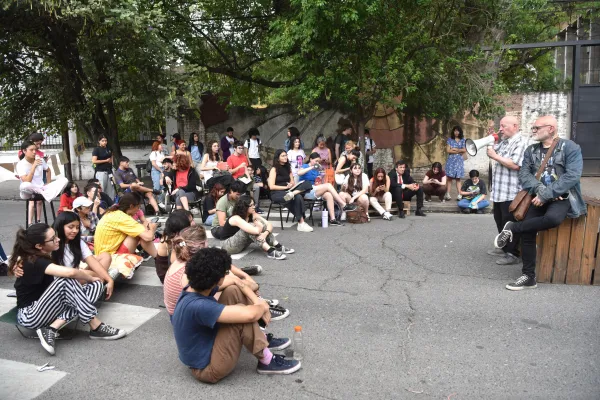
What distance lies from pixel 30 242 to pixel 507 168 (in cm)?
568

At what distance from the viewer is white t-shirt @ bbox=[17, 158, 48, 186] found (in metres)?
9.69

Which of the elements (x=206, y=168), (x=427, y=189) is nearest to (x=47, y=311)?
(x=206, y=168)

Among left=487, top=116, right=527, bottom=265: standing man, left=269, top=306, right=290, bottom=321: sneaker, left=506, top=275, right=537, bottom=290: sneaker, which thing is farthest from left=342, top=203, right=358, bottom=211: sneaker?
left=269, top=306, right=290, bottom=321: sneaker

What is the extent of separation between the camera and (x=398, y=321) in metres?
5.57

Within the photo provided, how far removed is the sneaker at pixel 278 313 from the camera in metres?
5.71

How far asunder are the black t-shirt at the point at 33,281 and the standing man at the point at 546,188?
494 cm

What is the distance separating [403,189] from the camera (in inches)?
457

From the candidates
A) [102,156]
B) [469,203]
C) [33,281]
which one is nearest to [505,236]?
[469,203]

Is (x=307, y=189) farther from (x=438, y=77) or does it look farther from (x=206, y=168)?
(x=438, y=77)

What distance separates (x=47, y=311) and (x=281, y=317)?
223 centimetres

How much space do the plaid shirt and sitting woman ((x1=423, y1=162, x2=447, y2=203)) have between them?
16.4ft

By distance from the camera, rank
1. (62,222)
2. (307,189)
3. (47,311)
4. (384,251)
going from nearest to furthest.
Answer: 1. (47,311)
2. (62,222)
3. (384,251)
4. (307,189)

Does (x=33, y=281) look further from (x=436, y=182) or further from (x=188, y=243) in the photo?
(x=436, y=182)

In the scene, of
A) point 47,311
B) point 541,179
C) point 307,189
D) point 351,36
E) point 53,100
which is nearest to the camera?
point 47,311
